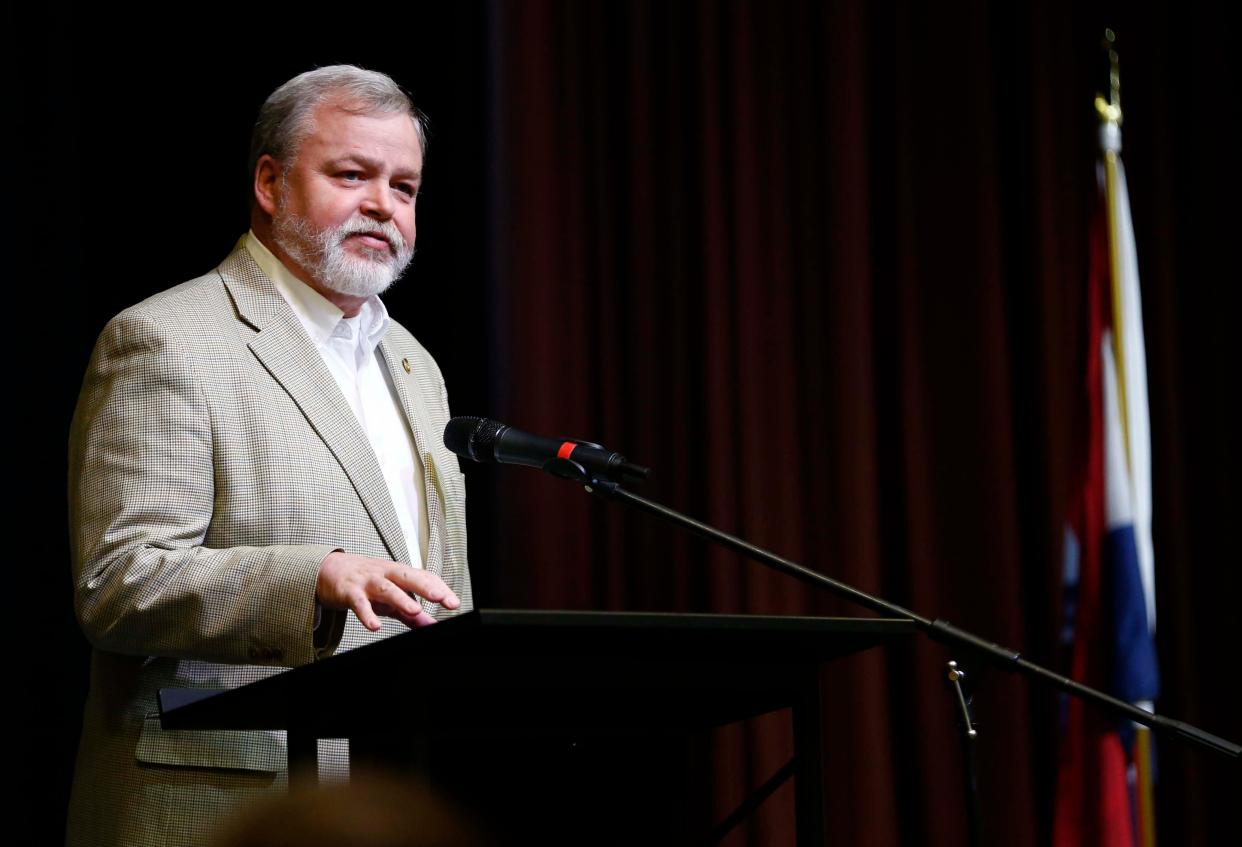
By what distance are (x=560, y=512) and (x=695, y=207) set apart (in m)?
0.78

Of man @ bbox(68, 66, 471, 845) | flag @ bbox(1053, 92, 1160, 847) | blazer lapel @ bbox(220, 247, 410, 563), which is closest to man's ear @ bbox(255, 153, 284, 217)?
man @ bbox(68, 66, 471, 845)

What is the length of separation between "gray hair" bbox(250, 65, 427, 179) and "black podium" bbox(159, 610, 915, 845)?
1190 mm

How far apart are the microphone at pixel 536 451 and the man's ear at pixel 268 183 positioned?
2.49ft

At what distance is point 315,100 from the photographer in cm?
260

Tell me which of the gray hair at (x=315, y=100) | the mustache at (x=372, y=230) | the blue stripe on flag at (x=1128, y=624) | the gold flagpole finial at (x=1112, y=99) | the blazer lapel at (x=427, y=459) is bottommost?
the blue stripe on flag at (x=1128, y=624)

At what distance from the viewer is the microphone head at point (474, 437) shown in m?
2.02

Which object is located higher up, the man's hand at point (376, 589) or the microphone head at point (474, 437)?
the microphone head at point (474, 437)

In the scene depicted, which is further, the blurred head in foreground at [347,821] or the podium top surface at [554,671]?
the podium top surface at [554,671]

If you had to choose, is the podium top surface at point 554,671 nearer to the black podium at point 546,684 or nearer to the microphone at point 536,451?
the black podium at point 546,684

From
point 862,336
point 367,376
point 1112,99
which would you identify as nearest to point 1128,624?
point 862,336

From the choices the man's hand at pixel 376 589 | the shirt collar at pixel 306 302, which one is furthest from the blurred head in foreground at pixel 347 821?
the shirt collar at pixel 306 302

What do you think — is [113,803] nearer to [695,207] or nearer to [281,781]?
[281,781]

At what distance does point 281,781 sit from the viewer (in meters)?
2.07

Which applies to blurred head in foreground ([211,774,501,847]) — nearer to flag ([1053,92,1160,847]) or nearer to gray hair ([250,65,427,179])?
gray hair ([250,65,427,179])
